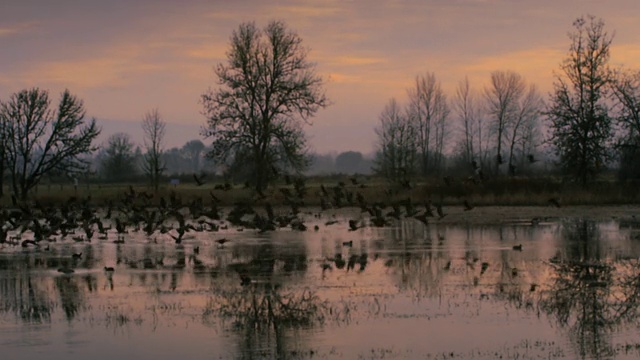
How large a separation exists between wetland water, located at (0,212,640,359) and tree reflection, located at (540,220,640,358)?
0.10 feet

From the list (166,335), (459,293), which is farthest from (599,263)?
(166,335)

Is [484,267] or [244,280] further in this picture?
[484,267]

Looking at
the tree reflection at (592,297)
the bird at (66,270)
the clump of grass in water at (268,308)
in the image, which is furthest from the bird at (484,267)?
the bird at (66,270)

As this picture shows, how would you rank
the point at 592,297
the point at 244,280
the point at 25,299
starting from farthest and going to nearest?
the point at 244,280
the point at 25,299
the point at 592,297

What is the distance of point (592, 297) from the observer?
16.7 meters

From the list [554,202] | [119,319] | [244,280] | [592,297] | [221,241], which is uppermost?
[554,202]

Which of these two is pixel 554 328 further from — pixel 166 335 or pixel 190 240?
pixel 190 240

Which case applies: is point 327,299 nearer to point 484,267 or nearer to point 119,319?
point 119,319

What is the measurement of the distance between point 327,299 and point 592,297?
4793 mm

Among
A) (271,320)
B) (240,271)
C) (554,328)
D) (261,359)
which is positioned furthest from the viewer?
(240,271)

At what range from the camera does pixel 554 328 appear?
1387 centimetres

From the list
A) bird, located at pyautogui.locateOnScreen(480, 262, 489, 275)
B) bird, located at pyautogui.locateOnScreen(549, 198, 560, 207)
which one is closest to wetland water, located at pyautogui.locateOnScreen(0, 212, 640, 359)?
bird, located at pyautogui.locateOnScreen(480, 262, 489, 275)

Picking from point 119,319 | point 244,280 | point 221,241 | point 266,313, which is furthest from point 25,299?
point 221,241

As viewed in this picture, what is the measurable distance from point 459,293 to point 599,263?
5.88 meters
